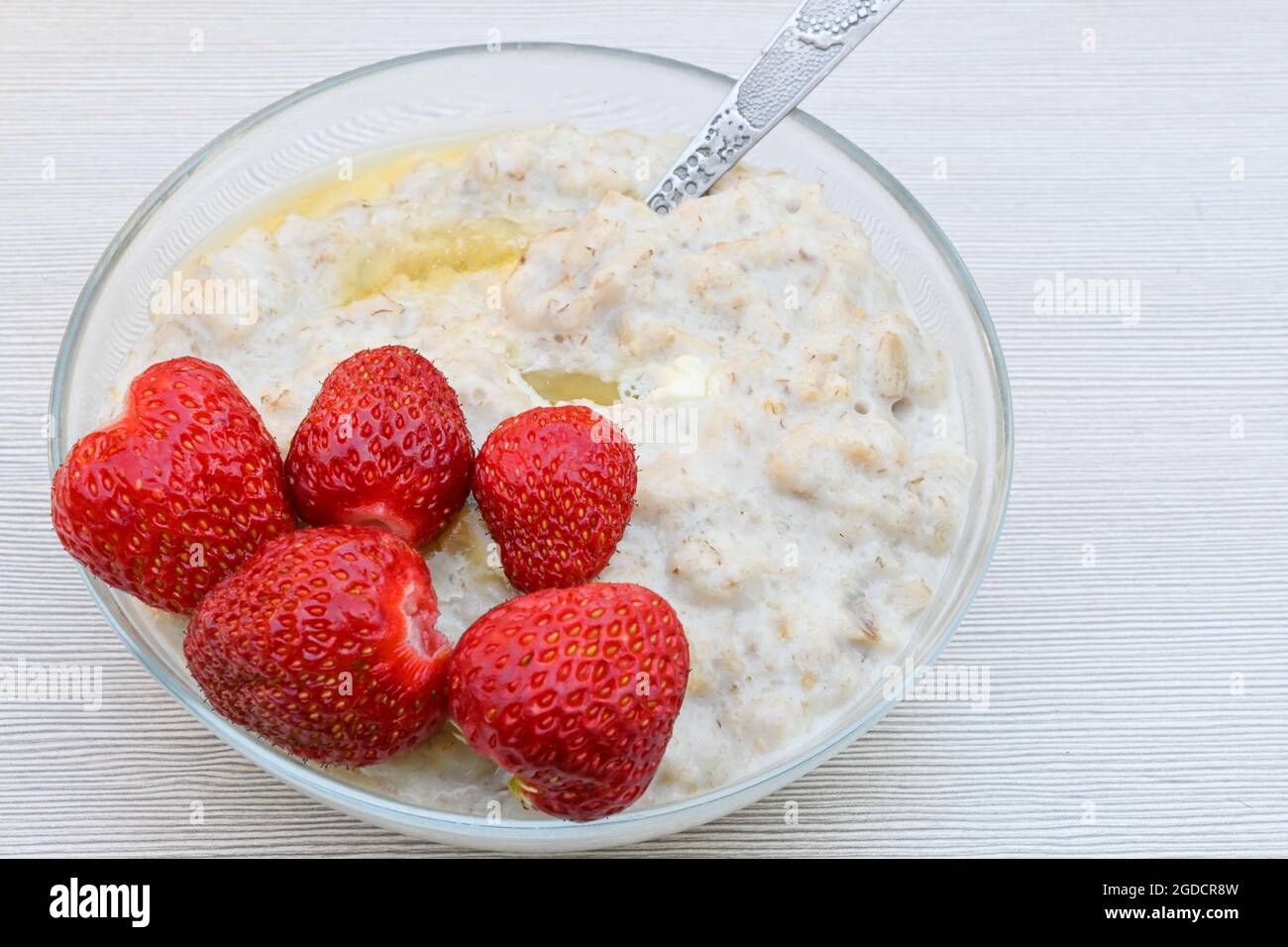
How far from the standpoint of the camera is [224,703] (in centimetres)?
230

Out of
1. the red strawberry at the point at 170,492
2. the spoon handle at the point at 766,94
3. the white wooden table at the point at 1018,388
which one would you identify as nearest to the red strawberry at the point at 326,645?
the red strawberry at the point at 170,492

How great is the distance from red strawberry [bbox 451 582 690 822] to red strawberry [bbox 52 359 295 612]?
18.0 inches

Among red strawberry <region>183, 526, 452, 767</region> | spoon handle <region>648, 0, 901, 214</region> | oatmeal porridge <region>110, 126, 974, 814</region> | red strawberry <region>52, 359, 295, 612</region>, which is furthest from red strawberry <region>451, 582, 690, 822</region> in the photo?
spoon handle <region>648, 0, 901, 214</region>

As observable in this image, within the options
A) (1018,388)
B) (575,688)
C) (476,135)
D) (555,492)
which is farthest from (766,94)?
(575,688)

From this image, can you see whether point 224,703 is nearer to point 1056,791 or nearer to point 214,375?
point 214,375

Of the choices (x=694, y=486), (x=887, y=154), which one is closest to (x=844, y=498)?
(x=694, y=486)

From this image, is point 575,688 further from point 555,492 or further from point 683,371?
point 683,371

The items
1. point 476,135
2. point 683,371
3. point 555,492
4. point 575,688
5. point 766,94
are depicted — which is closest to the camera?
point 575,688

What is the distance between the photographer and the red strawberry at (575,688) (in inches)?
83.7

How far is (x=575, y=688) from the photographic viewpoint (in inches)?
83.5

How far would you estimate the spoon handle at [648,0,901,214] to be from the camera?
3125mm

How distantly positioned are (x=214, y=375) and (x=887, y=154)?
210 centimetres

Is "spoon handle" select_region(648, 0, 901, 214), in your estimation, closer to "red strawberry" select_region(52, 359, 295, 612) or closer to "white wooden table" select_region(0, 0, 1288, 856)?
"white wooden table" select_region(0, 0, 1288, 856)

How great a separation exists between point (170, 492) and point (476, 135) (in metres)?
1.48
